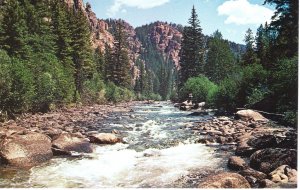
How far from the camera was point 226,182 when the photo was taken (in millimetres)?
7113

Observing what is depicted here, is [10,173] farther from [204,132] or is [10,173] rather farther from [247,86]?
[247,86]

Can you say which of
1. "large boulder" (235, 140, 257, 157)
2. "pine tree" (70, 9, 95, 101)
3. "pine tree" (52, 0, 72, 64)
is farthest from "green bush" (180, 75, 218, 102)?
"large boulder" (235, 140, 257, 157)

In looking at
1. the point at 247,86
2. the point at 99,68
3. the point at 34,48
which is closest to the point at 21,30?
the point at 34,48

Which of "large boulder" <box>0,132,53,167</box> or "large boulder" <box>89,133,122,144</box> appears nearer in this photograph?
"large boulder" <box>0,132,53,167</box>

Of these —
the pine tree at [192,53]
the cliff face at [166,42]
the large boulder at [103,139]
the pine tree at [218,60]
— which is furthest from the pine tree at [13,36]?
the cliff face at [166,42]

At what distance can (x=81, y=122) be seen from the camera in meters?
17.8

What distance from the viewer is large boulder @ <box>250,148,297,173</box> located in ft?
26.2

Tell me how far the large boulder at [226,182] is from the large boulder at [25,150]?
176 inches

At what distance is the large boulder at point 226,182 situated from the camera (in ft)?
23.2

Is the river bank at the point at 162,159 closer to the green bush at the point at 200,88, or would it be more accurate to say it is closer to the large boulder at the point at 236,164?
the large boulder at the point at 236,164

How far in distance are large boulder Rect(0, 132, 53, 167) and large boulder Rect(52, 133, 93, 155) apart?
24 cm

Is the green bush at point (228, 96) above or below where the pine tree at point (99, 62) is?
below

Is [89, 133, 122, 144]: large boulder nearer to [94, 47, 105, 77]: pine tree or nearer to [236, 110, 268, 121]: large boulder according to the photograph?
[236, 110, 268, 121]: large boulder

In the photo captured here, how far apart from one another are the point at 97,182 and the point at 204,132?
22.0ft
